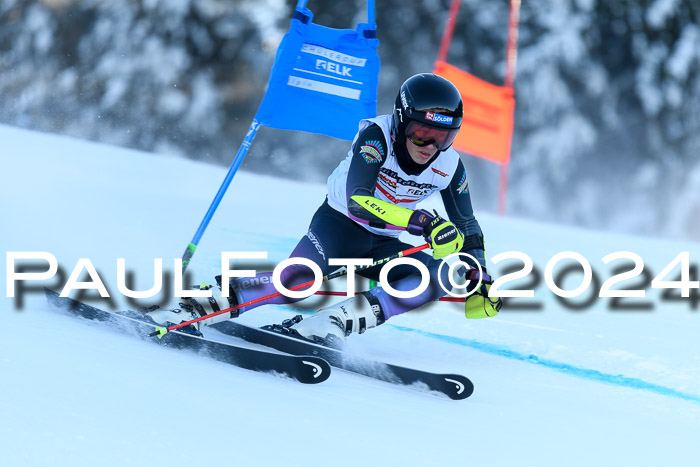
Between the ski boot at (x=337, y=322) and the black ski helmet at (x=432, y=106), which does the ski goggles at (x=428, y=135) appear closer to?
the black ski helmet at (x=432, y=106)

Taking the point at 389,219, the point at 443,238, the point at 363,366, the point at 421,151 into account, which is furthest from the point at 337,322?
the point at 421,151

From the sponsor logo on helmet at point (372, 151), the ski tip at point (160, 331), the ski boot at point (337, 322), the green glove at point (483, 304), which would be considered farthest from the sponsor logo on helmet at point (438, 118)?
the ski tip at point (160, 331)

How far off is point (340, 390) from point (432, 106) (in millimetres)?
1024

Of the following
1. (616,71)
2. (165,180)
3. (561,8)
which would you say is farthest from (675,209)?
(165,180)

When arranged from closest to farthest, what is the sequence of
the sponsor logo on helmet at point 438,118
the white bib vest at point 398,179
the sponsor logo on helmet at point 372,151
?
the sponsor logo on helmet at point 438,118 → the sponsor logo on helmet at point 372,151 → the white bib vest at point 398,179

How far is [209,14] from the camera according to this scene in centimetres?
1538

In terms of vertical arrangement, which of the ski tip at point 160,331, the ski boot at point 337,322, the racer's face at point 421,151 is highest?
the racer's face at point 421,151

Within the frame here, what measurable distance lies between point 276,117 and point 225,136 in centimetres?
1165

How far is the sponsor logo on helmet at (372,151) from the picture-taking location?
2961 millimetres

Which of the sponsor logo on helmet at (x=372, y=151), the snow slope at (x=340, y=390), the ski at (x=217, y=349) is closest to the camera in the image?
the snow slope at (x=340, y=390)

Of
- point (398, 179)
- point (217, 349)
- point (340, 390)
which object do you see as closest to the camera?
point (340, 390)

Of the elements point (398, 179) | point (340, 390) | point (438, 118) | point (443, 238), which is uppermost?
point (438, 118)

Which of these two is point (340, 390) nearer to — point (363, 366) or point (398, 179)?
point (363, 366)

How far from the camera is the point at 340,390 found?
2.53 metres
